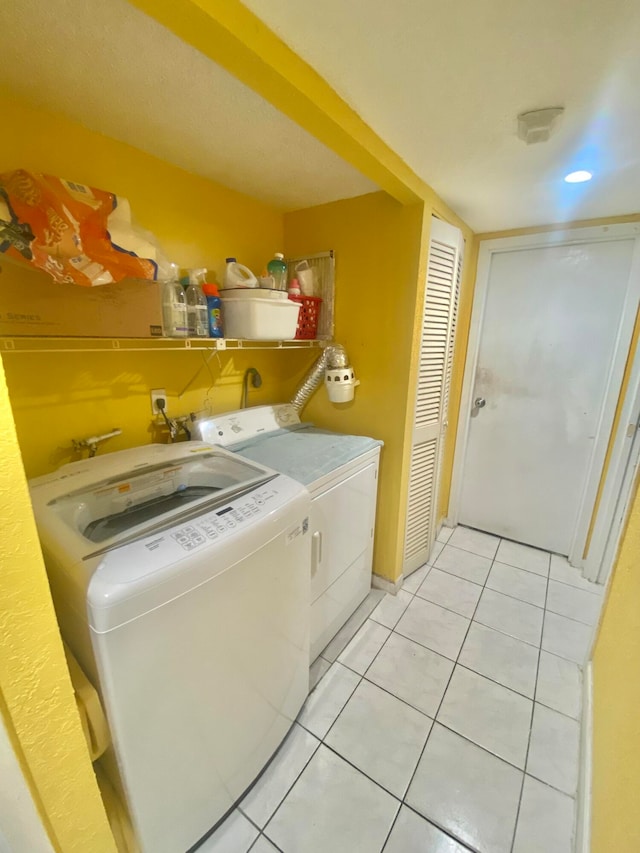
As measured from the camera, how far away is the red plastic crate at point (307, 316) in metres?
1.68

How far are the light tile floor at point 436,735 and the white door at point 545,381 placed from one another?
22.4 inches

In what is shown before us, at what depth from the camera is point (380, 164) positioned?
44.6 inches

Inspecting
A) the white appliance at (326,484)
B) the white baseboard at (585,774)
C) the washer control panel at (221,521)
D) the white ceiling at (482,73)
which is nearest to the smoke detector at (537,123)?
the white ceiling at (482,73)

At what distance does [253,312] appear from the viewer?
132 cm

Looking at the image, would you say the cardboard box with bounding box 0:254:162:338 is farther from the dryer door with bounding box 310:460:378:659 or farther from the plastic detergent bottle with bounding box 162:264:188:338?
the dryer door with bounding box 310:460:378:659

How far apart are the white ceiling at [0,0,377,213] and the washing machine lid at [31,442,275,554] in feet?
3.33

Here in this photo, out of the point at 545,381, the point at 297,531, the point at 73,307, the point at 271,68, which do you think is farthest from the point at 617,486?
the point at 73,307

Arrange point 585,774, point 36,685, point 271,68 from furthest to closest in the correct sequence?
point 585,774, point 271,68, point 36,685

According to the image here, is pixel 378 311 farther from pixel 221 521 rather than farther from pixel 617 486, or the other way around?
pixel 617 486

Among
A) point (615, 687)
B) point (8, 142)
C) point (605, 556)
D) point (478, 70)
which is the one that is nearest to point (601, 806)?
point (615, 687)

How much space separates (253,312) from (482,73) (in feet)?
3.00

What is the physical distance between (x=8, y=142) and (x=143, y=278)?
517 millimetres

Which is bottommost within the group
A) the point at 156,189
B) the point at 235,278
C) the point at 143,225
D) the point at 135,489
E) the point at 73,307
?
the point at 135,489

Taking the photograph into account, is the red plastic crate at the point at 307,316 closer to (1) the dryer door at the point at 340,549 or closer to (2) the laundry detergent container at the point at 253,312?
(2) the laundry detergent container at the point at 253,312
